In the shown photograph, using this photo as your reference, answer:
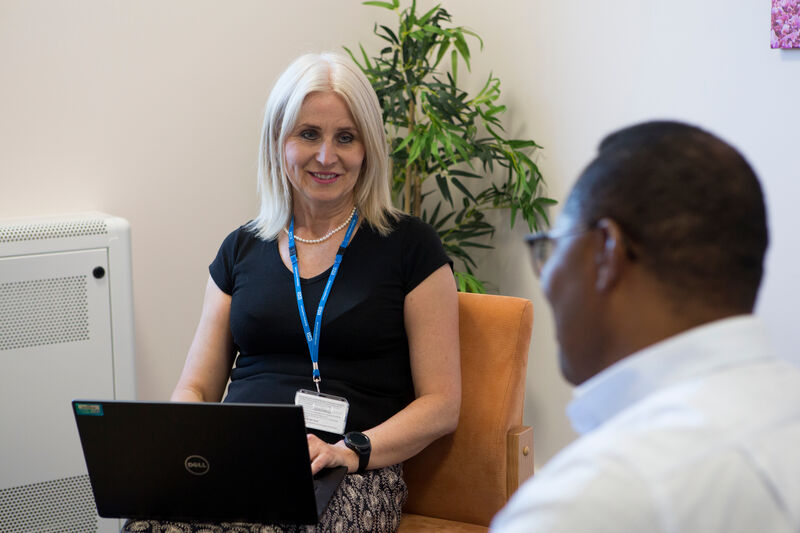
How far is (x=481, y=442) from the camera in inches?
72.4

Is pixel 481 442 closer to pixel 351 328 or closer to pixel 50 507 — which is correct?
pixel 351 328

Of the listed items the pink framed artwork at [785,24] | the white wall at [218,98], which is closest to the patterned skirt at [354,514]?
the white wall at [218,98]

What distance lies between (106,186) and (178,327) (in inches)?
20.6

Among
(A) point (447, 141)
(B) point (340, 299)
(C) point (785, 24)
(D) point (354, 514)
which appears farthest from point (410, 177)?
(D) point (354, 514)

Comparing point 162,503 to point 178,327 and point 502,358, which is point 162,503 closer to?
point 502,358

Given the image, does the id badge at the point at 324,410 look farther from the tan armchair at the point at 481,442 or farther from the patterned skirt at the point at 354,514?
the tan armchair at the point at 481,442

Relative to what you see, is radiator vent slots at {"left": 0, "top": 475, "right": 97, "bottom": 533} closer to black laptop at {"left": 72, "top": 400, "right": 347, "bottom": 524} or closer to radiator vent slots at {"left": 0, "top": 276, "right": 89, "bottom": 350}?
radiator vent slots at {"left": 0, "top": 276, "right": 89, "bottom": 350}

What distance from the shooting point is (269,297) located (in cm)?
191

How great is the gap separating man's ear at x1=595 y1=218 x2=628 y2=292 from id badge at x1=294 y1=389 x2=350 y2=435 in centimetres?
102

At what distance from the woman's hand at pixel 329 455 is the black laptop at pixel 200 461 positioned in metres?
0.06

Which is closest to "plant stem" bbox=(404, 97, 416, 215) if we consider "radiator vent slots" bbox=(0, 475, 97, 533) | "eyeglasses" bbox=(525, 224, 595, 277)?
"radiator vent slots" bbox=(0, 475, 97, 533)

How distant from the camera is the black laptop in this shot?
4.75 ft

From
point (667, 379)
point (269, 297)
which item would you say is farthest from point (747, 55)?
point (667, 379)

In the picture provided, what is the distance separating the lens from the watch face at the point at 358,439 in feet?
5.60
